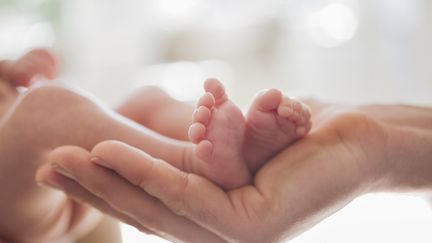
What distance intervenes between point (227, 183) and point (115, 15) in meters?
2.50

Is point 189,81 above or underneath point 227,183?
above

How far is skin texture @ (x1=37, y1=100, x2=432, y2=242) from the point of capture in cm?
57

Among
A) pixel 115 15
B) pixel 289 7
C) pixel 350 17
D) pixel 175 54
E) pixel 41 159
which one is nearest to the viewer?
pixel 41 159

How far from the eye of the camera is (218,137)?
632mm

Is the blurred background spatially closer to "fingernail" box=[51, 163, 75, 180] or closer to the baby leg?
the baby leg

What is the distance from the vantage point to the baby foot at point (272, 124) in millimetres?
628

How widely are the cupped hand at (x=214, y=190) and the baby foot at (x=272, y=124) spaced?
3 centimetres

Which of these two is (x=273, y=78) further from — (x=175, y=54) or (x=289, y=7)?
(x=175, y=54)

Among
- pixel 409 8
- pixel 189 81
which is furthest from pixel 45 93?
pixel 189 81

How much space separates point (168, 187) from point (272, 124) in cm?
16

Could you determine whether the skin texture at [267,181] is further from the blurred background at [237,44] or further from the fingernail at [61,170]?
the blurred background at [237,44]

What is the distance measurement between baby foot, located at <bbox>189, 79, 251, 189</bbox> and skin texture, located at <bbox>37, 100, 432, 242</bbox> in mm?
20

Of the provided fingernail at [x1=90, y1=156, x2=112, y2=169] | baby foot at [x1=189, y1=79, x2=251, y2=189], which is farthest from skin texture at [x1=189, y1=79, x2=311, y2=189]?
fingernail at [x1=90, y1=156, x2=112, y2=169]

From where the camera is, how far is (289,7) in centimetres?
268
